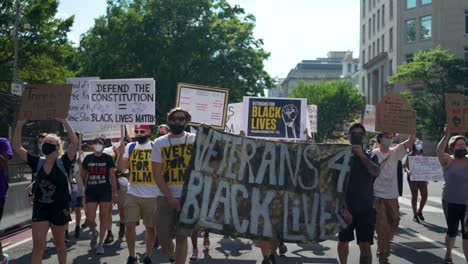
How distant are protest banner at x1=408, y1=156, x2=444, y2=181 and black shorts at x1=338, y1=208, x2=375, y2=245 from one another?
6513 millimetres

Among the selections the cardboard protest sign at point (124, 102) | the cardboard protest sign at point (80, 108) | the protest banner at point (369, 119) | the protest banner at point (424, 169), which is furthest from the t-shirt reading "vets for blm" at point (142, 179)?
the protest banner at point (369, 119)

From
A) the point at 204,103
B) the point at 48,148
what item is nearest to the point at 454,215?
the point at 204,103

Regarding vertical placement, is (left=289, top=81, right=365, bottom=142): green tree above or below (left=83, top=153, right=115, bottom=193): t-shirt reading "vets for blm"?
above

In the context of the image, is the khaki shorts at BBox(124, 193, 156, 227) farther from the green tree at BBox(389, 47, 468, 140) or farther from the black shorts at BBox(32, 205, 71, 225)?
the green tree at BBox(389, 47, 468, 140)

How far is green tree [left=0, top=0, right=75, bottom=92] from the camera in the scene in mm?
33594

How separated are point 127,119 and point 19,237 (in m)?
3.02

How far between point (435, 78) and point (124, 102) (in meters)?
46.3

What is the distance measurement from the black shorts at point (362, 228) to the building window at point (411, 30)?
199 feet

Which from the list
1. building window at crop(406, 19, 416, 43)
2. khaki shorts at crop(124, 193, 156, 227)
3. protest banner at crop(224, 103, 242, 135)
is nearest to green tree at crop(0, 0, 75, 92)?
protest banner at crop(224, 103, 242, 135)

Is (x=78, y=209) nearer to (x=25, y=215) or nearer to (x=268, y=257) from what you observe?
(x=25, y=215)

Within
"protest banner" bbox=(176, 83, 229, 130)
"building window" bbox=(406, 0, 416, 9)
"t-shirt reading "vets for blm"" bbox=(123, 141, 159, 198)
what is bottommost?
"t-shirt reading "vets for blm"" bbox=(123, 141, 159, 198)

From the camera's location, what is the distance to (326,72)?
152 metres

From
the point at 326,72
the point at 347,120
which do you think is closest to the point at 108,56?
the point at 347,120

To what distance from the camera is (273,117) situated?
11.9m
